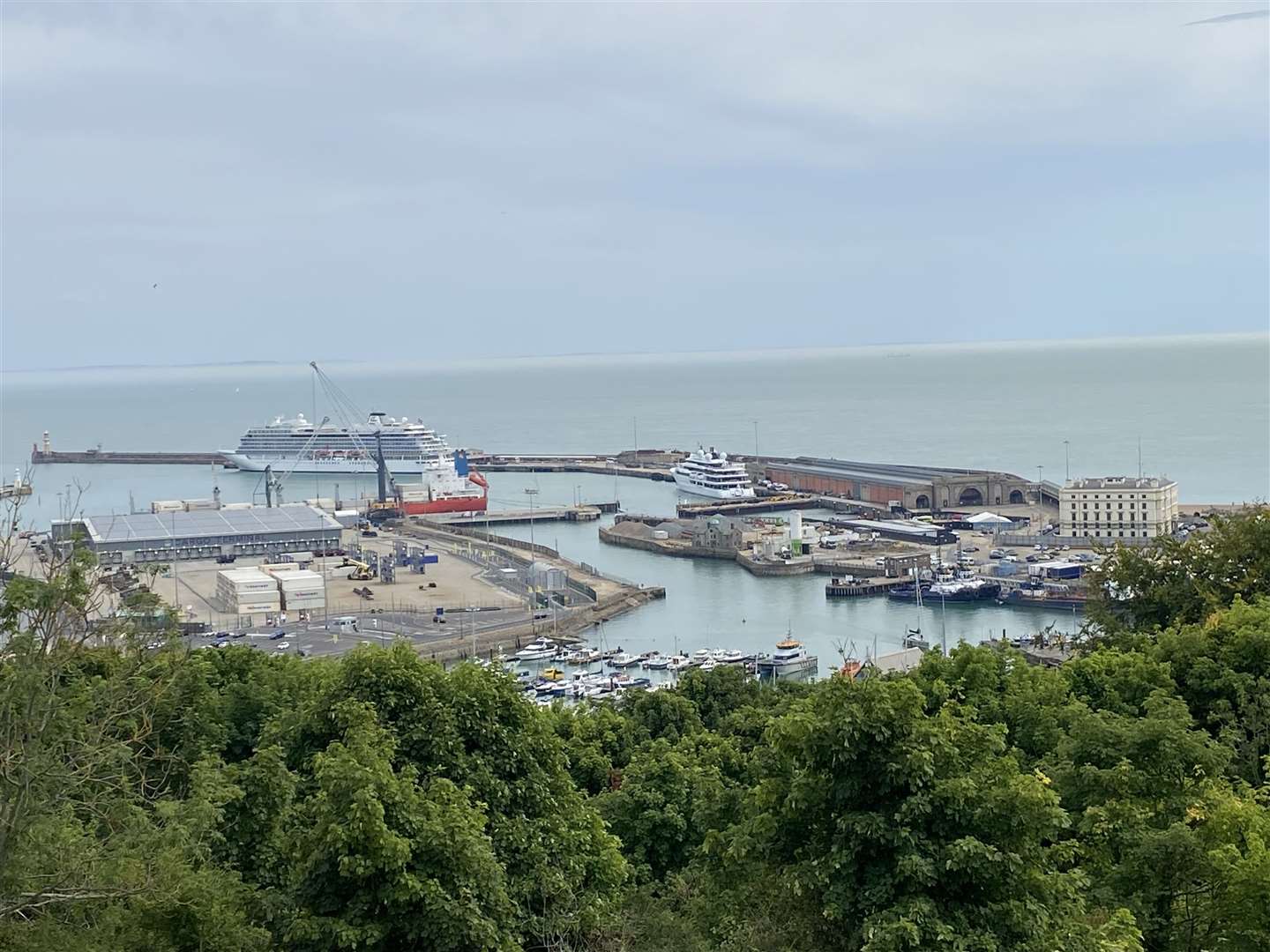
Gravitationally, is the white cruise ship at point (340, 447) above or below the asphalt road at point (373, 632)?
above

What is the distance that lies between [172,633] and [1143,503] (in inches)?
934

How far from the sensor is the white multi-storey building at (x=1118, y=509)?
83.6 ft

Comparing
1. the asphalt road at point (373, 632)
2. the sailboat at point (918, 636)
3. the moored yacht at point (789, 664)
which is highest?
the asphalt road at point (373, 632)

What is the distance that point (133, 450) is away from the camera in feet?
Answer: 189

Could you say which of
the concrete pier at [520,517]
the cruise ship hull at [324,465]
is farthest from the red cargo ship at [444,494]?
the cruise ship hull at [324,465]

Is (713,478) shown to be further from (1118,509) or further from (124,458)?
(124,458)

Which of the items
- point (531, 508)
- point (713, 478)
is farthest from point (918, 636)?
point (713, 478)

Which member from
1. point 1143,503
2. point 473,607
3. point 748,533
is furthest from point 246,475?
point 1143,503

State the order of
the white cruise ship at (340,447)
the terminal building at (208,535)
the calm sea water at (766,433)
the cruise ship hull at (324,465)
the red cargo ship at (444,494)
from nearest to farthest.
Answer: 1. the calm sea water at (766,433)
2. the terminal building at (208,535)
3. the red cargo ship at (444,494)
4. the cruise ship hull at (324,465)
5. the white cruise ship at (340,447)

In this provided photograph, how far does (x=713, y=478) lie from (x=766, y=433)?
68.6ft

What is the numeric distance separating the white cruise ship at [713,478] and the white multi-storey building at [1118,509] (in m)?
10.7

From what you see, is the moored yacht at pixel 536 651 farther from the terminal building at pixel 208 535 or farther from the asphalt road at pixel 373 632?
the terminal building at pixel 208 535

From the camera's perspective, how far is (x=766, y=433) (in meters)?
56.9

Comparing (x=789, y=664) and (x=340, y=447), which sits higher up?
(x=340, y=447)
